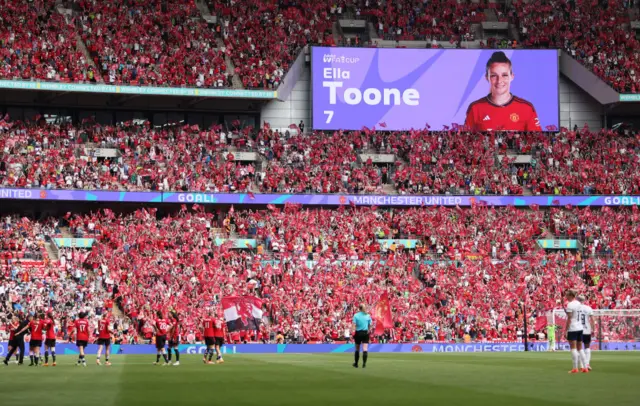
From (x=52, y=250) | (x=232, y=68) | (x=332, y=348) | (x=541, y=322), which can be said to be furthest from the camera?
(x=232, y=68)

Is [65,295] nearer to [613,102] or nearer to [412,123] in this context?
[412,123]

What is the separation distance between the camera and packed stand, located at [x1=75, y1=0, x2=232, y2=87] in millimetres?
62781

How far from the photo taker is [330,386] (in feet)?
72.0

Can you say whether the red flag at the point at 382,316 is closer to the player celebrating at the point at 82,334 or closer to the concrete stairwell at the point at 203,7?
the player celebrating at the point at 82,334

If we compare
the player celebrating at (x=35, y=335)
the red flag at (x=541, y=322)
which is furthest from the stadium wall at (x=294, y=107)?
the player celebrating at (x=35, y=335)

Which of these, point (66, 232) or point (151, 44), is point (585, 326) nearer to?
point (66, 232)

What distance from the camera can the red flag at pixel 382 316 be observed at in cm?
4931

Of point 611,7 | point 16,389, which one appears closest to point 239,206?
point 611,7

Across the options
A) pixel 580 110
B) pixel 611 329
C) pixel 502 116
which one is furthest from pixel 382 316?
pixel 580 110

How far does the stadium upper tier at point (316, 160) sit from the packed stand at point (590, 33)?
4.44 metres

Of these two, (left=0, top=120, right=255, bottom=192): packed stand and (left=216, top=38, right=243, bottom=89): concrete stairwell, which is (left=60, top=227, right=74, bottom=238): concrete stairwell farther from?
(left=216, top=38, right=243, bottom=89): concrete stairwell

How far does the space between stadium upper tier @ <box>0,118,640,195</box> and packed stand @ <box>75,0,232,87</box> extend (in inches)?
144

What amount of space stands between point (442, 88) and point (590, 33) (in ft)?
39.6

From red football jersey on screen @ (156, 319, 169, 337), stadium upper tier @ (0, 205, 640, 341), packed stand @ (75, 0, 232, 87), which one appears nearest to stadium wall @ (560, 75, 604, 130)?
stadium upper tier @ (0, 205, 640, 341)
